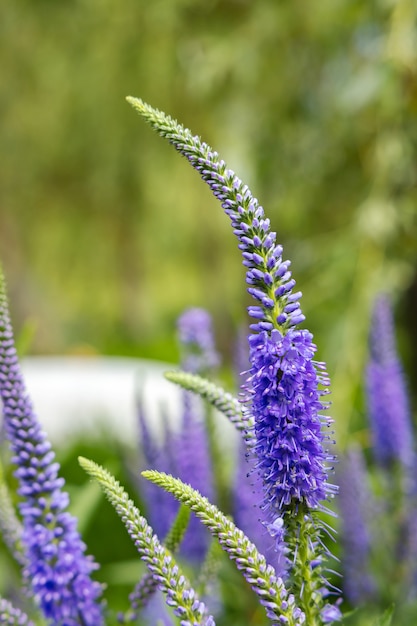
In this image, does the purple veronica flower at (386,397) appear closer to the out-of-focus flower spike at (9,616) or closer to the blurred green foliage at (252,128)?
the blurred green foliage at (252,128)

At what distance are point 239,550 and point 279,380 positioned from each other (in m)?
0.19

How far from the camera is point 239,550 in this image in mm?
935

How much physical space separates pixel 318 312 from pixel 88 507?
3.43 metres

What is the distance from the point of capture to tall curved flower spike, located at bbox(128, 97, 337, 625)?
938 mm

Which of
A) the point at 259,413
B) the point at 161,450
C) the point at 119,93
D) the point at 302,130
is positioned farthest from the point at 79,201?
the point at 259,413

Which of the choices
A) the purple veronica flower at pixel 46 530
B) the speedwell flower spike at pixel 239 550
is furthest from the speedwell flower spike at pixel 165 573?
the purple veronica flower at pixel 46 530

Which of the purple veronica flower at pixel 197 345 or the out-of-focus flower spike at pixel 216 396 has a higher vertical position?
the purple veronica flower at pixel 197 345

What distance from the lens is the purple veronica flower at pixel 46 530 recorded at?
1218 millimetres

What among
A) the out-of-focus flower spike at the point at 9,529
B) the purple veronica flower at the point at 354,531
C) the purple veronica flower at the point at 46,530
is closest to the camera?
the purple veronica flower at the point at 46,530

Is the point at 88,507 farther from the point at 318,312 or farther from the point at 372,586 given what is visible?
the point at 318,312

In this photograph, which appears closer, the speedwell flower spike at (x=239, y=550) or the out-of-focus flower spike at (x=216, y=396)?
the speedwell flower spike at (x=239, y=550)

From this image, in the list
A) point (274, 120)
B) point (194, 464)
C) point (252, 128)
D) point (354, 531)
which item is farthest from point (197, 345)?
point (252, 128)

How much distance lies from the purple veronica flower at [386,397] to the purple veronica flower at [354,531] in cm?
28

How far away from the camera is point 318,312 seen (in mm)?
5176
